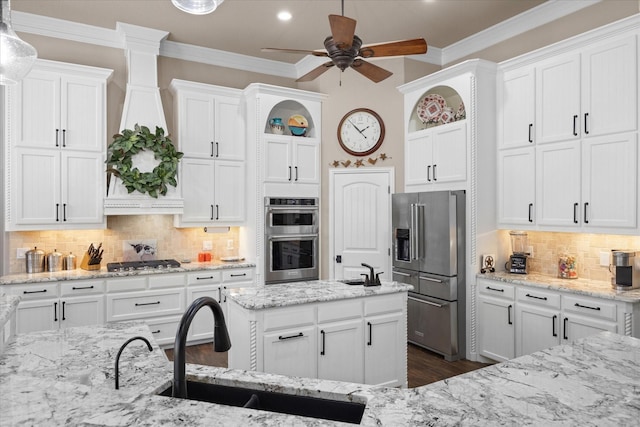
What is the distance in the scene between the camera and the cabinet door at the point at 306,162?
5.24 meters

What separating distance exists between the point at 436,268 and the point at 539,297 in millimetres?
988

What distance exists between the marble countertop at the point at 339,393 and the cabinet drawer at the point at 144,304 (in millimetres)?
2581

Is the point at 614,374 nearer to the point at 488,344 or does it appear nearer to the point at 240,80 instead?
the point at 488,344

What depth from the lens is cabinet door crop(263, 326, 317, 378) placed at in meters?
2.79

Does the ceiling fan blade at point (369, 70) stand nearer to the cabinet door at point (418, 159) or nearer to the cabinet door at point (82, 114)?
the cabinet door at point (418, 159)

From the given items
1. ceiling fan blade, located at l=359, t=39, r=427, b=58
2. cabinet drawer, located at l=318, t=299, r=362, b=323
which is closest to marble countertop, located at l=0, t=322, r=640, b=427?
cabinet drawer, located at l=318, t=299, r=362, b=323

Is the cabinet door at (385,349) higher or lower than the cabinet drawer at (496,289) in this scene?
lower

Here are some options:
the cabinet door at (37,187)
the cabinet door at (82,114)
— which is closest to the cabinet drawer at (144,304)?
the cabinet door at (37,187)

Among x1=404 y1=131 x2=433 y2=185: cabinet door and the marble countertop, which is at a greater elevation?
x1=404 y1=131 x2=433 y2=185: cabinet door

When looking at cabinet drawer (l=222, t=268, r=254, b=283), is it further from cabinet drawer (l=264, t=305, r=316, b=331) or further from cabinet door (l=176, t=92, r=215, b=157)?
cabinet drawer (l=264, t=305, r=316, b=331)

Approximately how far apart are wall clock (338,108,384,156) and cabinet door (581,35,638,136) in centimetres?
219

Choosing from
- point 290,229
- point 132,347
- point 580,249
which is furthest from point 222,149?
point 580,249

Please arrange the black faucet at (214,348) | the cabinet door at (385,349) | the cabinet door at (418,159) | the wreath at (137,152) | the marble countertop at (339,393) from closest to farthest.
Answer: the marble countertop at (339,393), the black faucet at (214,348), the cabinet door at (385,349), the wreath at (137,152), the cabinet door at (418,159)

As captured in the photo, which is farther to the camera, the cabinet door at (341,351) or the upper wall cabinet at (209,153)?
the upper wall cabinet at (209,153)
